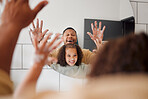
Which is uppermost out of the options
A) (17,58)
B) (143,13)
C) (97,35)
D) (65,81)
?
(143,13)

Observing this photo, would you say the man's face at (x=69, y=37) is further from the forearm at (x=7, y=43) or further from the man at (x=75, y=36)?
the forearm at (x=7, y=43)

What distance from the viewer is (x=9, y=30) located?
0.36 meters

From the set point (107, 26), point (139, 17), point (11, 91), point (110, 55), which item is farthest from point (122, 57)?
point (139, 17)

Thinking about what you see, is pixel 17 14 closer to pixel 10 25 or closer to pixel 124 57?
pixel 10 25

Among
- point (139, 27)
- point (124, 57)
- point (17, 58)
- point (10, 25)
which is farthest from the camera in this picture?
point (139, 27)

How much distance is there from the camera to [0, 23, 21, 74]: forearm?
0.35 meters

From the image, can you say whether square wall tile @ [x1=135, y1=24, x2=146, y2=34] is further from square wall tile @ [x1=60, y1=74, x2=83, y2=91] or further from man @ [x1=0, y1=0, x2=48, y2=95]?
man @ [x1=0, y1=0, x2=48, y2=95]

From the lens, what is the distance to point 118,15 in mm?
978

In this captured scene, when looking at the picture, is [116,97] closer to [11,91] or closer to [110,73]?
[110,73]

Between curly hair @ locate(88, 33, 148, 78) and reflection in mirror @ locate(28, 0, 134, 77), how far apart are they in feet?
1.95

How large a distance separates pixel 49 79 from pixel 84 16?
1.06 ft

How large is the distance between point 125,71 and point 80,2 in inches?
27.1

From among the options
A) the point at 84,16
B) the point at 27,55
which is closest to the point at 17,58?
the point at 27,55

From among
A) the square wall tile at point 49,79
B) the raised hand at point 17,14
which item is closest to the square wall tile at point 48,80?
the square wall tile at point 49,79
